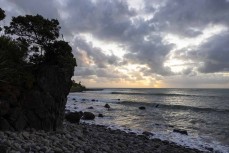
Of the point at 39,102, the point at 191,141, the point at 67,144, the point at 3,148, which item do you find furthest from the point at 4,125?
the point at 191,141

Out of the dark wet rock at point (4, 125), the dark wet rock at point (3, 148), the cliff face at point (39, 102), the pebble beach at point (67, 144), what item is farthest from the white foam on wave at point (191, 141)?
the dark wet rock at point (3, 148)

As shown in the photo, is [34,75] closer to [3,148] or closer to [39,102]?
[39,102]

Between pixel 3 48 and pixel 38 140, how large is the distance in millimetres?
7334

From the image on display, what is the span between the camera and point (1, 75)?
63.8 feet

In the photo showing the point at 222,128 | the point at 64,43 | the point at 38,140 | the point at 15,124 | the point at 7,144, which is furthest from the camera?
the point at 222,128

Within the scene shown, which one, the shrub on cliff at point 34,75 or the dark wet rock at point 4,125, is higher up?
the shrub on cliff at point 34,75

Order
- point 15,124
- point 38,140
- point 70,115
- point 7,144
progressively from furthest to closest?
1. point 70,115
2. point 15,124
3. point 38,140
4. point 7,144

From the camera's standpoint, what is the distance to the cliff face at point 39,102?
61.4 feet

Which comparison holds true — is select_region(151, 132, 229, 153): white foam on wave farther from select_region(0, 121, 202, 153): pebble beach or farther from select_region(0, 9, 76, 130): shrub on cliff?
select_region(0, 9, 76, 130): shrub on cliff

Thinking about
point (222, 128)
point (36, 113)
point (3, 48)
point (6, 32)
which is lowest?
point (222, 128)

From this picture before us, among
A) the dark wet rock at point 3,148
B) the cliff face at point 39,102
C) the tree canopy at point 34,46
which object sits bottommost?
the dark wet rock at point 3,148

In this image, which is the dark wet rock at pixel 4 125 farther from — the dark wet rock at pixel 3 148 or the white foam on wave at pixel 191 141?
the white foam on wave at pixel 191 141

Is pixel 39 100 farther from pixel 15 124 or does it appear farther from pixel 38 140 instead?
pixel 38 140

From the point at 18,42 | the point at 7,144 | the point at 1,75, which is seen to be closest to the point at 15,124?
the point at 1,75
